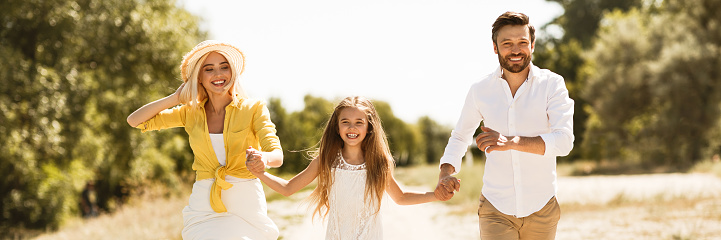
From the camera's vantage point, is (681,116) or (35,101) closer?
(35,101)

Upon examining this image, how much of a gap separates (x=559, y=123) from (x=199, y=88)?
8.20 ft

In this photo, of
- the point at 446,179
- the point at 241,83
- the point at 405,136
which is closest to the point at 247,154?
the point at 241,83

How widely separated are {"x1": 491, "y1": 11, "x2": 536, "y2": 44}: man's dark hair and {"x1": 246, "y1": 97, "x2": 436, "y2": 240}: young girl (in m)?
1.07

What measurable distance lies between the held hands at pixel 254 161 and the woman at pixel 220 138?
3 cm

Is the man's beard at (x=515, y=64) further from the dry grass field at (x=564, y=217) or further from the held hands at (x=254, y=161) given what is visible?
the dry grass field at (x=564, y=217)

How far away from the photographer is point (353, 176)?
4512 mm

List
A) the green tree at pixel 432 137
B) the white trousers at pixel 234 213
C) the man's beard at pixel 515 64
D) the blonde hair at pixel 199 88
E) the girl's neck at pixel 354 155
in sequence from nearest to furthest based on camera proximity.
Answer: the white trousers at pixel 234 213, the man's beard at pixel 515 64, the blonde hair at pixel 199 88, the girl's neck at pixel 354 155, the green tree at pixel 432 137

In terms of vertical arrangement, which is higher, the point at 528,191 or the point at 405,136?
the point at 528,191

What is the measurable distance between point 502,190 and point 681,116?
2815 centimetres

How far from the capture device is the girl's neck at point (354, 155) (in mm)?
4594

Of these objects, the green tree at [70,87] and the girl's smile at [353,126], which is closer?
the girl's smile at [353,126]

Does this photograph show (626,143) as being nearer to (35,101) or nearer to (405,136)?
(35,101)

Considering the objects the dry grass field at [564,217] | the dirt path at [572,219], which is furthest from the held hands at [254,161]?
the dirt path at [572,219]

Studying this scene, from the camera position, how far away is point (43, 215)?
2011 centimetres
